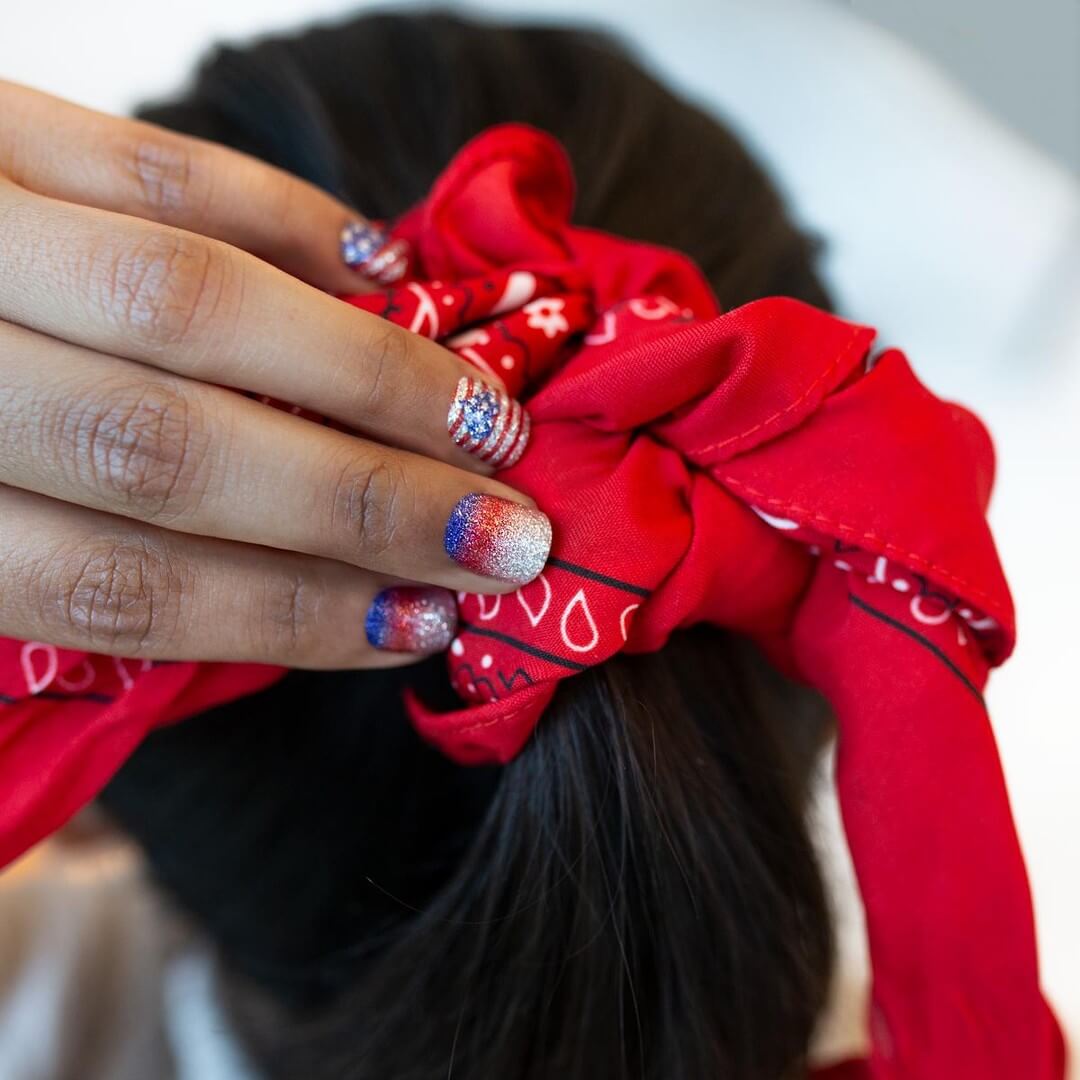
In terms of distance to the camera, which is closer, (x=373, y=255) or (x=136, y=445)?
(x=136, y=445)

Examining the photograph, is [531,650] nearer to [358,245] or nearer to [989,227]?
[358,245]

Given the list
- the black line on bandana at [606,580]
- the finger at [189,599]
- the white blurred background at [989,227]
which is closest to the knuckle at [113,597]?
the finger at [189,599]

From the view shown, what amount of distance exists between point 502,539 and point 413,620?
0.27 feet

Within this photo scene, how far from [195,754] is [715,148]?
0.58 metres

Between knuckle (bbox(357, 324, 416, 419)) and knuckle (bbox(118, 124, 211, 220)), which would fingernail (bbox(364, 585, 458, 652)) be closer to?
knuckle (bbox(357, 324, 416, 419))

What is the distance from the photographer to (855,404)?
422 millimetres

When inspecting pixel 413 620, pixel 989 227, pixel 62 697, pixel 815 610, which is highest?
pixel 989 227

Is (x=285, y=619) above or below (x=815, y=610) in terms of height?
below

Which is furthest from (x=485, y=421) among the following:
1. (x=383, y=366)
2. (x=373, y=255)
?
(x=373, y=255)

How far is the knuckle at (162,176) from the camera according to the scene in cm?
51

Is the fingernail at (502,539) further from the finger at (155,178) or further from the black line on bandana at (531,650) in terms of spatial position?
the finger at (155,178)

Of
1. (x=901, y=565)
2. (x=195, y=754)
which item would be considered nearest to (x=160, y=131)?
(x=195, y=754)

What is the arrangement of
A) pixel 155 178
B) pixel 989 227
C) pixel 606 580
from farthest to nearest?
pixel 989 227 → pixel 155 178 → pixel 606 580

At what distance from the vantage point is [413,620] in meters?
0.46
